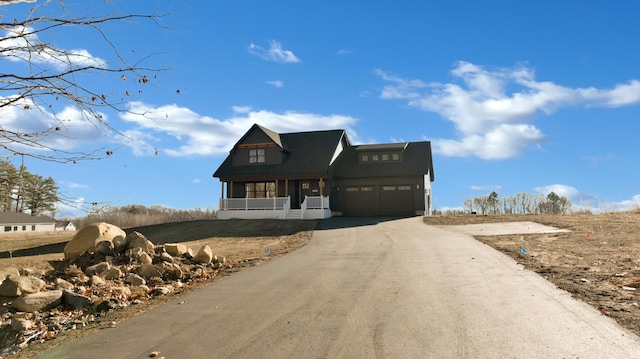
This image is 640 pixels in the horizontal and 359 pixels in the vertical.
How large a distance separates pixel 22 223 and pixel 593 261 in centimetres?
7124

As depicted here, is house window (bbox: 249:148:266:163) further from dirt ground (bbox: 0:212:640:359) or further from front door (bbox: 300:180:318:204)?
dirt ground (bbox: 0:212:640:359)

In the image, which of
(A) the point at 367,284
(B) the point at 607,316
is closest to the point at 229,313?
(A) the point at 367,284

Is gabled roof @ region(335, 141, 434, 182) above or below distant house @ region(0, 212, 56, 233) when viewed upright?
above

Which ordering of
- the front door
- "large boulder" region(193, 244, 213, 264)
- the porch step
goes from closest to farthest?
"large boulder" region(193, 244, 213, 264), the porch step, the front door

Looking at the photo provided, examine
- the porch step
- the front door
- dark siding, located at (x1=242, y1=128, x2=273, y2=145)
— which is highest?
dark siding, located at (x1=242, y1=128, x2=273, y2=145)

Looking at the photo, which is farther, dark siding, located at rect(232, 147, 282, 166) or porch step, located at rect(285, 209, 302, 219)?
dark siding, located at rect(232, 147, 282, 166)

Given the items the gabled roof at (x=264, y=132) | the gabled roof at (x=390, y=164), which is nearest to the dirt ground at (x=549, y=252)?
the gabled roof at (x=390, y=164)

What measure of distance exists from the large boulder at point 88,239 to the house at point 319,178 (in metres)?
20.1

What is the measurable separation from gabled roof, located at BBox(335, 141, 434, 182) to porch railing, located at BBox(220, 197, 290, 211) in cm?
562

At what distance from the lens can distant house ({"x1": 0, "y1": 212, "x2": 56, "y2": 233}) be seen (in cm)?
5813

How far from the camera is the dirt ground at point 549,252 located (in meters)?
7.87

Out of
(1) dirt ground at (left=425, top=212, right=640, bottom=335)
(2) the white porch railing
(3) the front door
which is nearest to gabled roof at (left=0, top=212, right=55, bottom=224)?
(3) the front door

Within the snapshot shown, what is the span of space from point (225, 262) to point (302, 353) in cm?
834

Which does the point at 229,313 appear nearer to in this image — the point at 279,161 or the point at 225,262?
the point at 225,262
